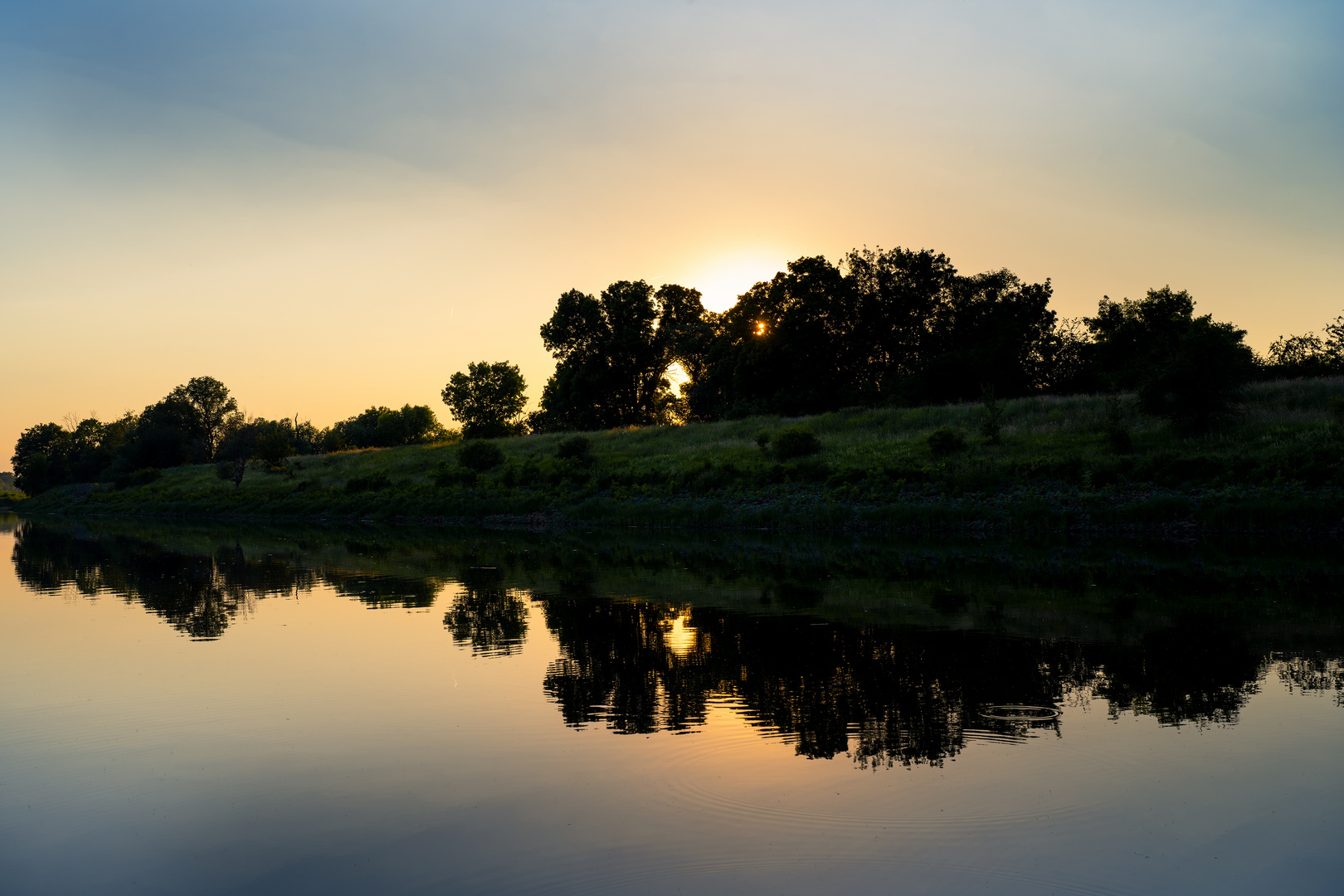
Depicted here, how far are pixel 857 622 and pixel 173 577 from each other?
22.6 metres

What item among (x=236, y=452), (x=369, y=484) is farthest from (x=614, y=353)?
(x=236, y=452)

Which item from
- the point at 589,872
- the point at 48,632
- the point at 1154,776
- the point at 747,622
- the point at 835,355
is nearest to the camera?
the point at 589,872

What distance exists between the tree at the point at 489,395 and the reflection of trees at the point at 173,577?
77.1m

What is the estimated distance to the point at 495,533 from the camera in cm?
4416

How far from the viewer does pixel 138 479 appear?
94.2m

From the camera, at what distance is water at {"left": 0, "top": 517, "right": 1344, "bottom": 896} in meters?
6.54

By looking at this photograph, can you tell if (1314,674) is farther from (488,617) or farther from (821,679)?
(488,617)

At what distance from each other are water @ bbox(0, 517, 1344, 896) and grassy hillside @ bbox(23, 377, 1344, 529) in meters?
11.6

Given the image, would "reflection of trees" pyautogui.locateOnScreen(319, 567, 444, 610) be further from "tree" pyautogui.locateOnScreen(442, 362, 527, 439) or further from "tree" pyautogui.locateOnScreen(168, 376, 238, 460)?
"tree" pyautogui.locateOnScreen(168, 376, 238, 460)

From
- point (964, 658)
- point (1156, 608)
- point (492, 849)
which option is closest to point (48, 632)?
point (492, 849)

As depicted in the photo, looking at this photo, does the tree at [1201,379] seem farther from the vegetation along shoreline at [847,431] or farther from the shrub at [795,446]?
the shrub at [795,446]

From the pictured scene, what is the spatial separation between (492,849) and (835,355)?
2734 inches

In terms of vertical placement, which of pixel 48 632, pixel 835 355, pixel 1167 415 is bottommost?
pixel 48 632

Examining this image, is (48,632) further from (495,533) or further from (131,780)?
(495,533)
